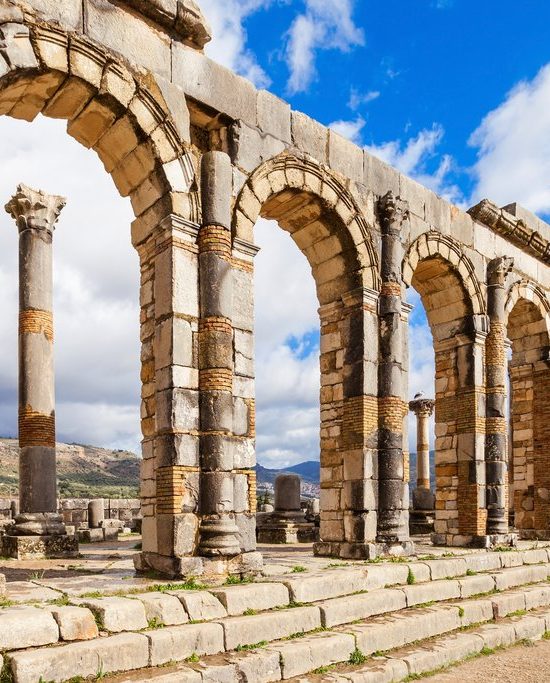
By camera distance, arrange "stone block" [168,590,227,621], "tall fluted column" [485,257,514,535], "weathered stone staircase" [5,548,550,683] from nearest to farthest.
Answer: "weathered stone staircase" [5,548,550,683]
"stone block" [168,590,227,621]
"tall fluted column" [485,257,514,535]

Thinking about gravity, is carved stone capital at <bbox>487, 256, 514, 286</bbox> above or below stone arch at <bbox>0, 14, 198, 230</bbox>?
below

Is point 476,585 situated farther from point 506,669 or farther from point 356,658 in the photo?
point 356,658

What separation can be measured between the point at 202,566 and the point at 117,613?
1.87 meters

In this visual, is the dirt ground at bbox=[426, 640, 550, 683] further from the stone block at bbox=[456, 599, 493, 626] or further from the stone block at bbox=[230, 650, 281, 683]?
the stone block at bbox=[230, 650, 281, 683]

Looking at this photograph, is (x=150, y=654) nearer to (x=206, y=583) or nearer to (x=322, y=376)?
(x=206, y=583)

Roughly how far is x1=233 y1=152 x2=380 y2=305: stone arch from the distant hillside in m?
51.1

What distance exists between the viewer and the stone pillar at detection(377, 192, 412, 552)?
10.6m

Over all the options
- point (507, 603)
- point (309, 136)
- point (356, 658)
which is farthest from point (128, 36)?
point (507, 603)

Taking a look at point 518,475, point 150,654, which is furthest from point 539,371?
point 150,654

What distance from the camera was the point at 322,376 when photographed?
37.8 ft

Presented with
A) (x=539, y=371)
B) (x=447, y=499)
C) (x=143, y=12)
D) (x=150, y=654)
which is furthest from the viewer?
(x=539, y=371)

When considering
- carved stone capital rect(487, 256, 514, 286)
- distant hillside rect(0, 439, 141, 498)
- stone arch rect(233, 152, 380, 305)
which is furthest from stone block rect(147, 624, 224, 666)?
distant hillside rect(0, 439, 141, 498)

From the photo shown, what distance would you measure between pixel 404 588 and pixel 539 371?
31.1 feet

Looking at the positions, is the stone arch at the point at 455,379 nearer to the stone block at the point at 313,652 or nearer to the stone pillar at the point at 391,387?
the stone pillar at the point at 391,387
